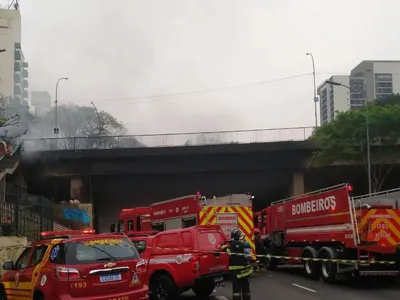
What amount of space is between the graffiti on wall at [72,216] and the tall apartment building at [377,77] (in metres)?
31.4

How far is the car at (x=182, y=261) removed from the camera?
11.4 m

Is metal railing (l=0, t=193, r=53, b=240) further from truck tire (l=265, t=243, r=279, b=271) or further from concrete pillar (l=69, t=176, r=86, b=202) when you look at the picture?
concrete pillar (l=69, t=176, r=86, b=202)

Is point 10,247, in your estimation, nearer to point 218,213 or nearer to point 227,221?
point 218,213

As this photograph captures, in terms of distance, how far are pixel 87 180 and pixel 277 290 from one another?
3384 centimetres

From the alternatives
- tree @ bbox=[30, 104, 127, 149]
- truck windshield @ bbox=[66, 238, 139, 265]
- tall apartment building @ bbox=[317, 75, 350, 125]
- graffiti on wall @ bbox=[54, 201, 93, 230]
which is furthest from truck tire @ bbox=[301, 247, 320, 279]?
tree @ bbox=[30, 104, 127, 149]

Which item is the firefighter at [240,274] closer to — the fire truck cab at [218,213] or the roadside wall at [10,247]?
the fire truck cab at [218,213]

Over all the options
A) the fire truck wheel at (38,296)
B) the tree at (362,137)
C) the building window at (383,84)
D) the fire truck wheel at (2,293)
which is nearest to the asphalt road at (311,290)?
the fire truck wheel at (2,293)

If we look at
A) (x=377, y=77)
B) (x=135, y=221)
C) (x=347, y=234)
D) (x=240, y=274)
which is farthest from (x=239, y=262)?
(x=377, y=77)

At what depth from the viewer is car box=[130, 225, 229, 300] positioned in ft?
37.5

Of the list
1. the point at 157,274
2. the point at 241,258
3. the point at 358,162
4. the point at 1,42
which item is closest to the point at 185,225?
the point at 157,274

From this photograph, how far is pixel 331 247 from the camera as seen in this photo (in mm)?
15578

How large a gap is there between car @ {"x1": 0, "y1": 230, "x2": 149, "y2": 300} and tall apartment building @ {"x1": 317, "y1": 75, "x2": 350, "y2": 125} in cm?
4739

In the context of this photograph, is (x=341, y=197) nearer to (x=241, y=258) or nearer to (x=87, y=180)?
(x=241, y=258)

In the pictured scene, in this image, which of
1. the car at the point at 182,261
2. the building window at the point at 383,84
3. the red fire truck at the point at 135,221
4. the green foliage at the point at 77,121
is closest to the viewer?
the car at the point at 182,261
